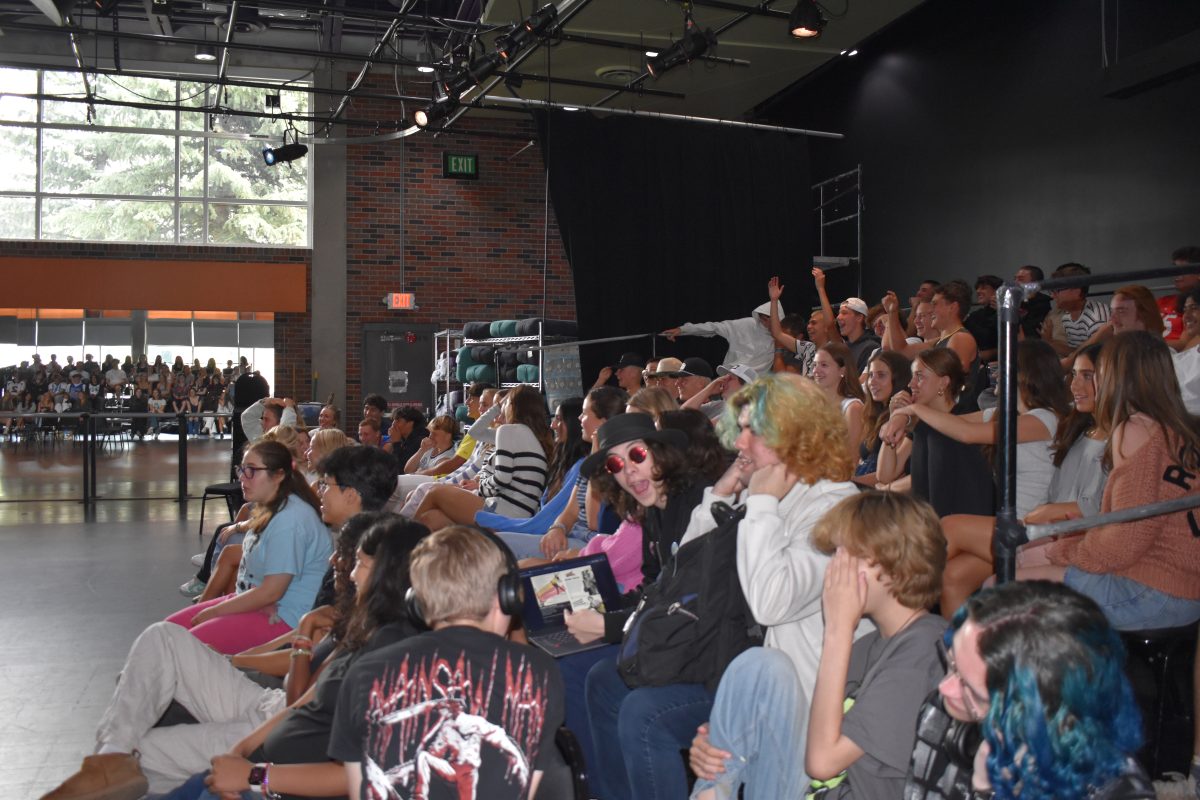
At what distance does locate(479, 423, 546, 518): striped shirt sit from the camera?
18.1 ft

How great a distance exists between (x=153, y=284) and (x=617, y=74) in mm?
7944

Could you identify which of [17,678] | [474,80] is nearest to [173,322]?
[474,80]

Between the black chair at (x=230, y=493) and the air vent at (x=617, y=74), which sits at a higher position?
the air vent at (x=617, y=74)

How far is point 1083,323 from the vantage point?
5805 mm

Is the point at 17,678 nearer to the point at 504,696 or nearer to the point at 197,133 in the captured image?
the point at 504,696

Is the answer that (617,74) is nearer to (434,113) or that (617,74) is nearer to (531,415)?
(434,113)

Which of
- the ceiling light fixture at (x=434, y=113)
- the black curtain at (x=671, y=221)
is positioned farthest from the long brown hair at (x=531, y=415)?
the ceiling light fixture at (x=434, y=113)

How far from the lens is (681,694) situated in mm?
2484

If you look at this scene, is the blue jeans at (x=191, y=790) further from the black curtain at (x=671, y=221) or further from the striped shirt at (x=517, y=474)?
the black curtain at (x=671, y=221)

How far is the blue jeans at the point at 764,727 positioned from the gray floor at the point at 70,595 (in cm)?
231

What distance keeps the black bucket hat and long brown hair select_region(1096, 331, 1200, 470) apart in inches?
44.9

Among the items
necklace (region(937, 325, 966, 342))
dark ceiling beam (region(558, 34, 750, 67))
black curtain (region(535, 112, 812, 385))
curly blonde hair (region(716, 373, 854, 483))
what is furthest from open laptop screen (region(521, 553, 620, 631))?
dark ceiling beam (region(558, 34, 750, 67))

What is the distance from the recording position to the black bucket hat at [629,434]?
3.08 meters

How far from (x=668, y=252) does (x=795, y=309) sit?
1305 mm
